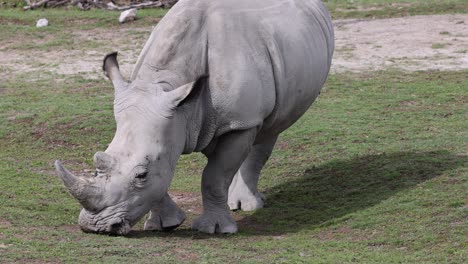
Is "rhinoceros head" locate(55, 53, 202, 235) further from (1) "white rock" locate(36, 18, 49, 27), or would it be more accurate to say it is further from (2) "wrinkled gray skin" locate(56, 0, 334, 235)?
(1) "white rock" locate(36, 18, 49, 27)

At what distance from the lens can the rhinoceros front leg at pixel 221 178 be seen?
8.47 m

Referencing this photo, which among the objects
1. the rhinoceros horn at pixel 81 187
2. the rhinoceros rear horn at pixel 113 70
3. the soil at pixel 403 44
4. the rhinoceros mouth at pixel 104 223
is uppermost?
the rhinoceros rear horn at pixel 113 70

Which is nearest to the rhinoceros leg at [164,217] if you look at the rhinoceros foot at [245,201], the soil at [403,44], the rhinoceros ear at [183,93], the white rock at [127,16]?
the rhinoceros ear at [183,93]

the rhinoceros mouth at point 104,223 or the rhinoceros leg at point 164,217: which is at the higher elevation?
the rhinoceros mouth at point 104,223

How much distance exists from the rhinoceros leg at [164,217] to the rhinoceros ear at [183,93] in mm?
890

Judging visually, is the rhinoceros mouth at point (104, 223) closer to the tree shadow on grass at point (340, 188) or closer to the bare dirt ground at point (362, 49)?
the tree shadow on grass at point (340, 188)

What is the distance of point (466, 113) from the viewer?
12477 millimetres

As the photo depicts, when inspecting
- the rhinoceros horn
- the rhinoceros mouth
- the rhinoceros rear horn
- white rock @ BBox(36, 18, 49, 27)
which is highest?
the rhinoceros rear horn

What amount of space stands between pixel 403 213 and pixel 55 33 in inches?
408

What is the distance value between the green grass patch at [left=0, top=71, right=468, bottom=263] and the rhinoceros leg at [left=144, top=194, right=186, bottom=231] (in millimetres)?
82

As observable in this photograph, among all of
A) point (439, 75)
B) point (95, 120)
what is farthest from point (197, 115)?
point (439, 75)

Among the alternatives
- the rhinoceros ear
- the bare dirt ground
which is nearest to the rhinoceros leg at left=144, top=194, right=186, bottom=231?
the rhinoceros ear

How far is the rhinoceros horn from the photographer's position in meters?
7.76

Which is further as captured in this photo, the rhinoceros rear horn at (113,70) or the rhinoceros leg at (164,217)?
the rhinoceros leg at (164,217)
